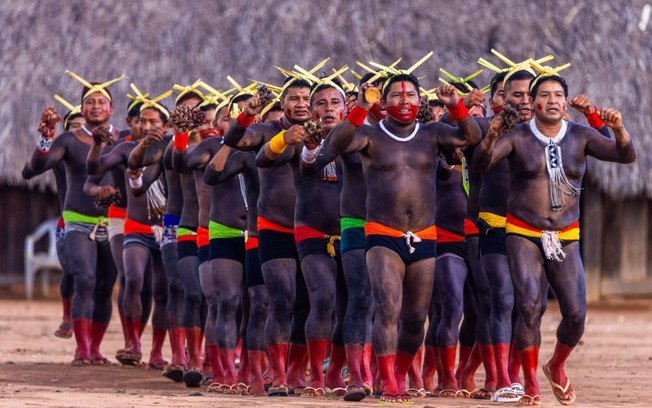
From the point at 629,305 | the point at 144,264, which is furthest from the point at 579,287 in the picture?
the point at 629,305

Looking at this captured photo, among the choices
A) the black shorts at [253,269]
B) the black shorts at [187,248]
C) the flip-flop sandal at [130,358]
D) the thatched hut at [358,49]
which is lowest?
the flip-flop sandal at [130,358]

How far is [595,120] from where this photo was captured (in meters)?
11.2

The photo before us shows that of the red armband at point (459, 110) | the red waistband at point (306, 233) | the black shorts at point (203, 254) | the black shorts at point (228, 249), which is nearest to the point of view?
the red armband at point (459, 110)

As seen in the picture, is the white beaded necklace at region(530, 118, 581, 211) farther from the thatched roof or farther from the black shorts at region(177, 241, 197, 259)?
the thatched roof

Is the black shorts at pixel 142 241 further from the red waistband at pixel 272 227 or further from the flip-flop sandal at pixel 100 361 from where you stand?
the red waistband at pixel 272 227

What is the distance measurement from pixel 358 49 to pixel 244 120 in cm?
1203

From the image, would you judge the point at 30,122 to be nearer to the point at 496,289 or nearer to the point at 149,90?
the point at 149,90

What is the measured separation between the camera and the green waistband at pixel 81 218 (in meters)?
15.6

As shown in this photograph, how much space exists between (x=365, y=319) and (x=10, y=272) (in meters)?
14.8

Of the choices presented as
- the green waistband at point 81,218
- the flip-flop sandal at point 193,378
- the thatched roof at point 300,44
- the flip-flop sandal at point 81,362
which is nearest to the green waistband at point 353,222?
the flip-flop sandal at point 193,378

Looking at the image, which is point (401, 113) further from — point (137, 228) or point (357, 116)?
point (137, 228)

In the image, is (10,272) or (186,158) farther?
(10,272)

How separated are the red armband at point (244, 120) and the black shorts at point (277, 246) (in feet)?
2.57

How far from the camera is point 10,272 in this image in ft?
83.8
